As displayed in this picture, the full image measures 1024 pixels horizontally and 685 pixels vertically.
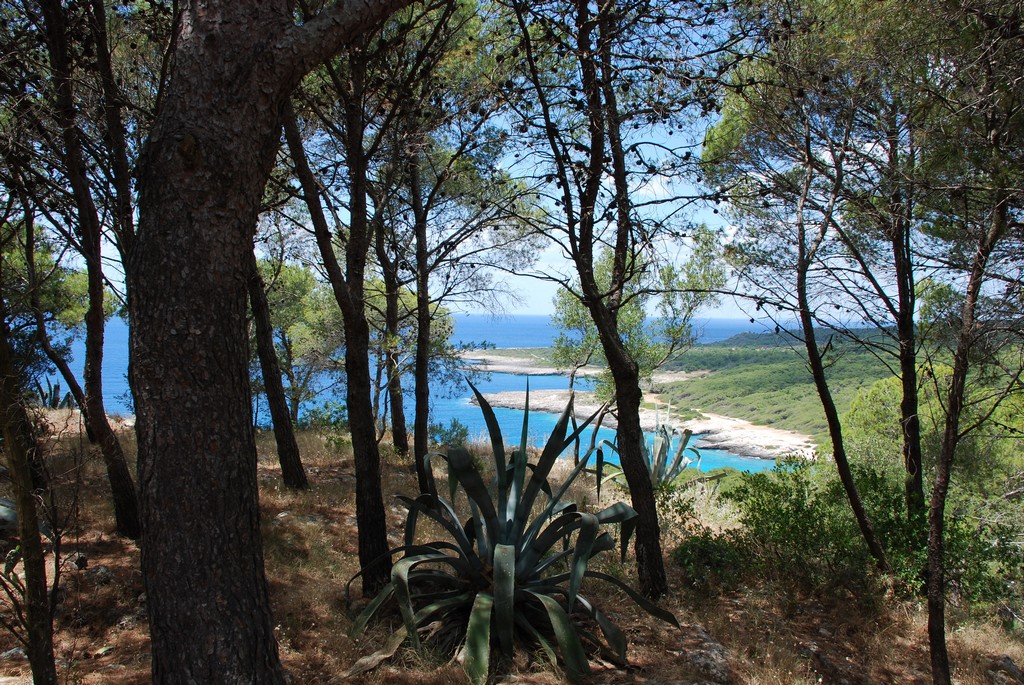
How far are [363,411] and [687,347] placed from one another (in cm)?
1189

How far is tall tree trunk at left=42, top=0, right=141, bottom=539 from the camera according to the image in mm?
4645

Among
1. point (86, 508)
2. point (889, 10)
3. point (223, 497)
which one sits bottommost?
point (86, 508)

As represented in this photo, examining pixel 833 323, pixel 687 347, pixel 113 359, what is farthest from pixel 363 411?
pixel 113 359

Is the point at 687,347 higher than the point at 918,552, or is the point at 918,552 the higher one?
the point at 687,347

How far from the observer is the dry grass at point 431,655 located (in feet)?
11.6

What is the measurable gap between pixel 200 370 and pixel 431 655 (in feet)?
6.63

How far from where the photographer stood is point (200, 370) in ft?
7.70

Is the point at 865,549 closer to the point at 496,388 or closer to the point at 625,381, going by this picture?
the point at 625,381

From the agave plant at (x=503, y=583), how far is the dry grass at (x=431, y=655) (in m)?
0.19

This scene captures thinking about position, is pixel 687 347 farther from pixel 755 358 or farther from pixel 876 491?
pixel 755 358

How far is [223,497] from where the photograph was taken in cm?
236

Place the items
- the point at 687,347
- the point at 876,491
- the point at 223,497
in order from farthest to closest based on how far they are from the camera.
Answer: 1. the point at 687,347
2. the point at 876,491
3. the point at 223,497

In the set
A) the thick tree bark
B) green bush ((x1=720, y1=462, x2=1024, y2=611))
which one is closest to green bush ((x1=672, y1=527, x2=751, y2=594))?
green bush ((x1=720, y1=462, x2=1024, y2=611))

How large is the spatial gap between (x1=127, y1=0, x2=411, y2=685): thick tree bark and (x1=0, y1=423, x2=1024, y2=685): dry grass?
2.52ft
